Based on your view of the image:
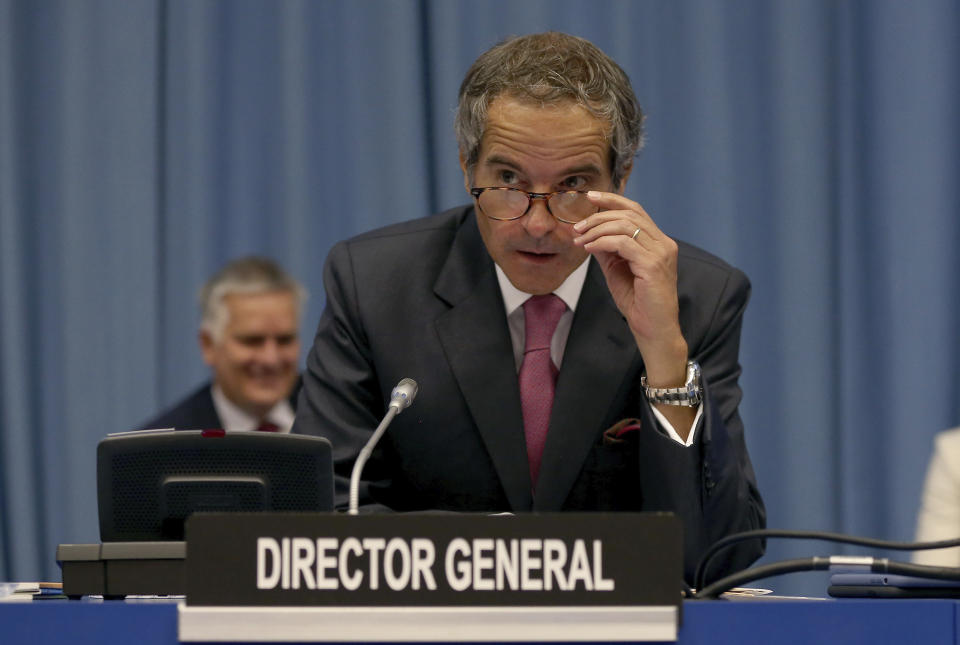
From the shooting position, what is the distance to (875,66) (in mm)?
3256

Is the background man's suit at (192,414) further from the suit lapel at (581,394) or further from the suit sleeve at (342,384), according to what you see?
the suit lapel at (581,394)

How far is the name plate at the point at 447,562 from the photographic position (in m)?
0.96

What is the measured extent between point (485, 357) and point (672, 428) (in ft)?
1.19

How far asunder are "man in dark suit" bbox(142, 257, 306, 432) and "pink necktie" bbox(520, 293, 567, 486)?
1.51 meters

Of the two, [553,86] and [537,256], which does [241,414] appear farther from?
[553,86]

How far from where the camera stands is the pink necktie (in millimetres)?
1857

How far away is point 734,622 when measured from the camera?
0.97 meters

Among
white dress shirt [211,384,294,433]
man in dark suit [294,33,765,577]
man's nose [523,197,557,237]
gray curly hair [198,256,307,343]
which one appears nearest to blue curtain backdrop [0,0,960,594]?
gray curly hair [198,256,307,343]

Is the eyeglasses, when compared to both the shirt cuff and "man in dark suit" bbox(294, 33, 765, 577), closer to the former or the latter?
"man in dark suit" bbox(294, 33, 765, 577)

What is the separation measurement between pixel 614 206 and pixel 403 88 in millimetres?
1744

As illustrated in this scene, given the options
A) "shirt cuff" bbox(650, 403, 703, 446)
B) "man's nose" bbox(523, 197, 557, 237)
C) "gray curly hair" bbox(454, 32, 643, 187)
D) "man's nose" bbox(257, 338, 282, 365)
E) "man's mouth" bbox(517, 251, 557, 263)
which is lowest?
"shirt cuff" bbox(650, 403, 703, 446)

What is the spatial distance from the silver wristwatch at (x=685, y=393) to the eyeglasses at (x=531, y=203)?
29cm

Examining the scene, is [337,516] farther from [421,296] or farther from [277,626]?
[421,296]

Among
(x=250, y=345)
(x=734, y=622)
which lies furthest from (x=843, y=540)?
(x=250, y=345)
